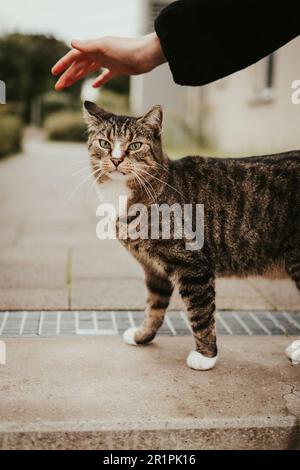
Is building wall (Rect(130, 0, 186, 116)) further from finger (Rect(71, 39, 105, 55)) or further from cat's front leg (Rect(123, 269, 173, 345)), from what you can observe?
finger (Rect(71, 39, 105, 55))

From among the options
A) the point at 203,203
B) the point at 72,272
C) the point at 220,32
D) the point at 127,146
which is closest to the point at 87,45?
the point at 220,32

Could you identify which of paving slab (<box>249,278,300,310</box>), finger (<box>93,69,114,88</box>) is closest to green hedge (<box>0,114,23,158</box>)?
paving slab (<box>249,278,300,310</box>)

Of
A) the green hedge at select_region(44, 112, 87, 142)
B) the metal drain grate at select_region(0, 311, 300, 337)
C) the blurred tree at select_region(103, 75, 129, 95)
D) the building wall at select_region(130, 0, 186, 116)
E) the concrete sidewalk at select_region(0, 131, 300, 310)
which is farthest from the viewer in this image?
the blurred tree at select_region(103, 75, 129, 95)

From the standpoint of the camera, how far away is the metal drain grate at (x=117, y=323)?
11.1 feet

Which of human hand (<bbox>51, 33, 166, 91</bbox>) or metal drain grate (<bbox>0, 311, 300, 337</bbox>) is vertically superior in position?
human hand (<bbox>51, 33, 166, 91</bbox>)

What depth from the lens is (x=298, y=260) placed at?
9.80 ft

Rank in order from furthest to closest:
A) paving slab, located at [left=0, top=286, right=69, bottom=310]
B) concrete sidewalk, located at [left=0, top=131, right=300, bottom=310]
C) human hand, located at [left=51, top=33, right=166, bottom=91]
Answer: concrete sidewalk, located at [left=0, top=131, right=300, bottom=310], paving slab, located at [left=0, top=286, right=69, bottom=310], human hand, located at [left=51, top=33, right=166, bottom=91]

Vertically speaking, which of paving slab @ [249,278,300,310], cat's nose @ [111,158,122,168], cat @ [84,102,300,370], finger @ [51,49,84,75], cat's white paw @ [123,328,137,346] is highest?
finger @ [51,49,84,75]

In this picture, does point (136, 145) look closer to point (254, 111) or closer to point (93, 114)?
point (93, 114)

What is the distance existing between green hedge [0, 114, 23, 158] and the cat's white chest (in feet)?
37.6

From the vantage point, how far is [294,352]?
9.91 feet

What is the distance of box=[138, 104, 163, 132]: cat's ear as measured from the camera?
2.96 meters
